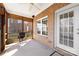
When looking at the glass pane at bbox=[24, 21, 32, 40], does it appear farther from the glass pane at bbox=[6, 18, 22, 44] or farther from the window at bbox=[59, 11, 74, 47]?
the window at bbox=[59, 11, 74, 47]

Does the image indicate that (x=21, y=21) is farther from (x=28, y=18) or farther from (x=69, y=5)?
(x=69, y=5)

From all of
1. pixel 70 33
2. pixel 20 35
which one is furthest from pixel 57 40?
pixel 20 35

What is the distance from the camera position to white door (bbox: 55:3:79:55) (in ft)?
10.3

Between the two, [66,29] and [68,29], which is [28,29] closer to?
[66,29]

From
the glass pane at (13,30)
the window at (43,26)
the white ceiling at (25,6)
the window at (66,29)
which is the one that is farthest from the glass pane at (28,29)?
the window at (66,29)

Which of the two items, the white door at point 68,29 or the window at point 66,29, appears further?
the window at point 66,29

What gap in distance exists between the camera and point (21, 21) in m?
8.51

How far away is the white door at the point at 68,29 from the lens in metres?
3.15

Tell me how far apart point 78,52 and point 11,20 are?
18.0 ft

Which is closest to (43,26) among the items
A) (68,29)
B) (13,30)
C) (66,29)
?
(13,30)

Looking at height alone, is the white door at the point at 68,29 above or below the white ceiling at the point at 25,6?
below

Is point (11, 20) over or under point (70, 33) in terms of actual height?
over

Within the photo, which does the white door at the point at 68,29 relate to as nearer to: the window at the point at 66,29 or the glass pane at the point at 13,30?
the window at the point at 66,29

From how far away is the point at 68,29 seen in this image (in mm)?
3574
